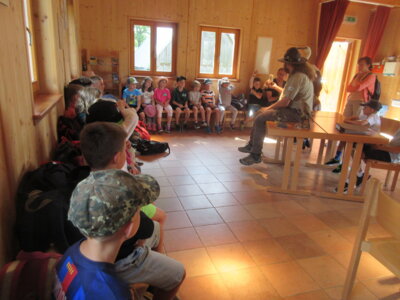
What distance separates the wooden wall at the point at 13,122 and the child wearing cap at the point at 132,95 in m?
3.62

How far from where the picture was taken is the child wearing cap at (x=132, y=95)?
5.67m

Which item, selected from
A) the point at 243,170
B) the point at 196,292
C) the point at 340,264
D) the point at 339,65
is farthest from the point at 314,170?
the point at 339,65

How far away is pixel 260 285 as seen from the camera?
1.92 meters

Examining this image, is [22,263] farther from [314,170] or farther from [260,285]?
[314,170]

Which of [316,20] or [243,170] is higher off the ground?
[316,20]

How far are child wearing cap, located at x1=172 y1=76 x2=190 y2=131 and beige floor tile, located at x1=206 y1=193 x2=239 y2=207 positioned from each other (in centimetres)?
312

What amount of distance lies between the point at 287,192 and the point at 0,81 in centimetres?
279

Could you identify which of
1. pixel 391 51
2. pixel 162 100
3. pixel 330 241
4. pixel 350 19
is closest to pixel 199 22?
pixel 162 100

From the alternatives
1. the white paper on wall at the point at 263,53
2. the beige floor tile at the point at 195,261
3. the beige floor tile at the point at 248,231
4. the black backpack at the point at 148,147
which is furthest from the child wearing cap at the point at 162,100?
the beige floor tile at the point at 195,261

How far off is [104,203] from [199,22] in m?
5.95

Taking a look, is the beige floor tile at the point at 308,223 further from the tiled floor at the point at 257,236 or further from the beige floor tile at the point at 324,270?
the beige floor tile at the point at 324,270

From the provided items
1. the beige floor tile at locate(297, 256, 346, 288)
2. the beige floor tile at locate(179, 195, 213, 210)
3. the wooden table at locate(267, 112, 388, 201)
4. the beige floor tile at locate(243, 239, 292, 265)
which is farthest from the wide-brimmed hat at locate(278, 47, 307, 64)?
the beige floor tile at locate(297, 256, 346, 288)

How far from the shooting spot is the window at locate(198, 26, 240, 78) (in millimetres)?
6461

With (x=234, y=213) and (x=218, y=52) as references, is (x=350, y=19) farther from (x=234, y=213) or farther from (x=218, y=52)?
(x=234, y=213)
